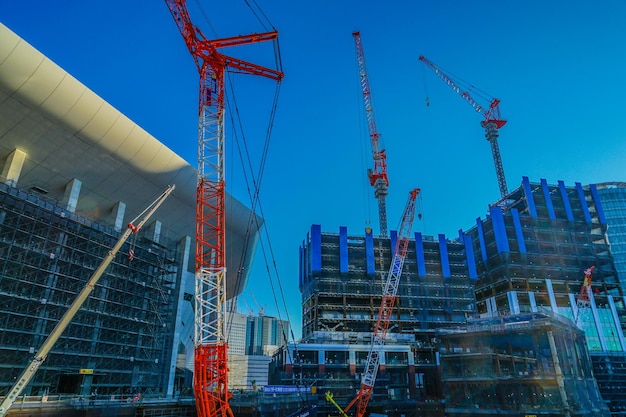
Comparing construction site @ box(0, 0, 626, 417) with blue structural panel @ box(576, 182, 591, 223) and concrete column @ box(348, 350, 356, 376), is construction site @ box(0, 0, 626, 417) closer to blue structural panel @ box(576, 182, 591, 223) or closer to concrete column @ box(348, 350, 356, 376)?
concrete column @ box(348, 350, 356, 376)

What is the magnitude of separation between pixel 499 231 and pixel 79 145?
96.3 metres

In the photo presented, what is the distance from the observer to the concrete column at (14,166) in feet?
152

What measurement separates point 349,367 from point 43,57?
74.7m

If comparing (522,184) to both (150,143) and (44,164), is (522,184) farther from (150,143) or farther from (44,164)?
(44,164)

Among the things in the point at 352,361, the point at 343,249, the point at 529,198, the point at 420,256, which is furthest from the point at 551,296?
the point at 352,361

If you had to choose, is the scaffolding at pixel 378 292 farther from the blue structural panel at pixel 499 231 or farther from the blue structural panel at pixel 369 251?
the blue structural panel at pixel 499 231

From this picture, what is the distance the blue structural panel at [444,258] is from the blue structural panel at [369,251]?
18624 mm

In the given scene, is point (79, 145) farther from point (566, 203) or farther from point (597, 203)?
point (597, 203)

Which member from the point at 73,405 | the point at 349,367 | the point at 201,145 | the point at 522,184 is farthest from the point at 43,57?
the point at 522,184

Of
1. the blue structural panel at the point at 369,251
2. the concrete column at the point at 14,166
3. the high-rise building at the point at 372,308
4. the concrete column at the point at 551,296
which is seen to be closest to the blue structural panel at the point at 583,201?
the concrete column at the point at 551,296

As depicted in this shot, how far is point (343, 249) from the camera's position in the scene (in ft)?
356

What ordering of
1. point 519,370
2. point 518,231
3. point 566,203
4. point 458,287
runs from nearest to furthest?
point 519,370, point 518,231, point 458,287, point 566,203

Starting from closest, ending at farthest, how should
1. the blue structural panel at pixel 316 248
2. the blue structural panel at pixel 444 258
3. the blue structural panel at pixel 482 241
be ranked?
the blue structural panel at pixel 316 248, the blue structural panel at pixel 444 258, the blue structural panel at pixel 482 241

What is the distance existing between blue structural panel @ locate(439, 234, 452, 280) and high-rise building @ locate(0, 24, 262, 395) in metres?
70.7
